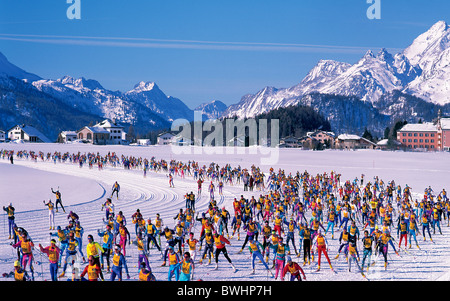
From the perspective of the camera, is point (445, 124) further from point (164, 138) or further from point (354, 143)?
point (164, 138)

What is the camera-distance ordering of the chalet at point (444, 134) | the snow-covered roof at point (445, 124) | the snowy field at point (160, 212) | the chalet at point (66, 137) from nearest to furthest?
1. the snowy field at point (160, 212)
2. the chalet at point (444, 134)
3. the snow-covered roof at point (445, 124)
4. the chalet at point (66, 137)

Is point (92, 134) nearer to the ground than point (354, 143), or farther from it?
farther from it

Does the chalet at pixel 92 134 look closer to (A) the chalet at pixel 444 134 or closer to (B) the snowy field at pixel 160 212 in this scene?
(B) the snowy field at pixel 160 212

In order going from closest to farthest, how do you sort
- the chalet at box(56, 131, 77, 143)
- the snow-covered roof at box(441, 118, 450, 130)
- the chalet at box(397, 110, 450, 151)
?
the snow-covered roof at box(441, 118, 450, 130)
the chalet at box(397, 110, 450, 151)
the chalet at box(56, 131, 77, 143)

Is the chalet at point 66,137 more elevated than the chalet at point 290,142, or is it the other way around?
the chalet at point 66,137

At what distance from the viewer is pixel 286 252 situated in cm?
1158

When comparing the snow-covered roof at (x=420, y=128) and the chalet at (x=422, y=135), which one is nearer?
the chalet at (x=422, y=135)

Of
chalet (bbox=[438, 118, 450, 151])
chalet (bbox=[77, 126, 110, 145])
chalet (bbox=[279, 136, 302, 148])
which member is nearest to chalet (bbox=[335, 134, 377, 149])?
chalet (bbox=[279, 136, 302, 148])

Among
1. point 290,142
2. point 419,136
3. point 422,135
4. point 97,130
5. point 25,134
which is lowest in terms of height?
point 290,142

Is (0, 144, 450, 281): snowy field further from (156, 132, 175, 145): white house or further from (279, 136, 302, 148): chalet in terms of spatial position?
(156, 132, 175, 145): white house

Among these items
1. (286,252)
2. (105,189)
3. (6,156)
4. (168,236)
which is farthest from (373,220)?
(6,156)

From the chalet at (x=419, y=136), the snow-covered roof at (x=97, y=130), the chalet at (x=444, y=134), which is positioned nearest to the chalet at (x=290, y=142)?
the chalet at (x=419, y=136)

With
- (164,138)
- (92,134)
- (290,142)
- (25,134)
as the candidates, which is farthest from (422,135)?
(25,134)
